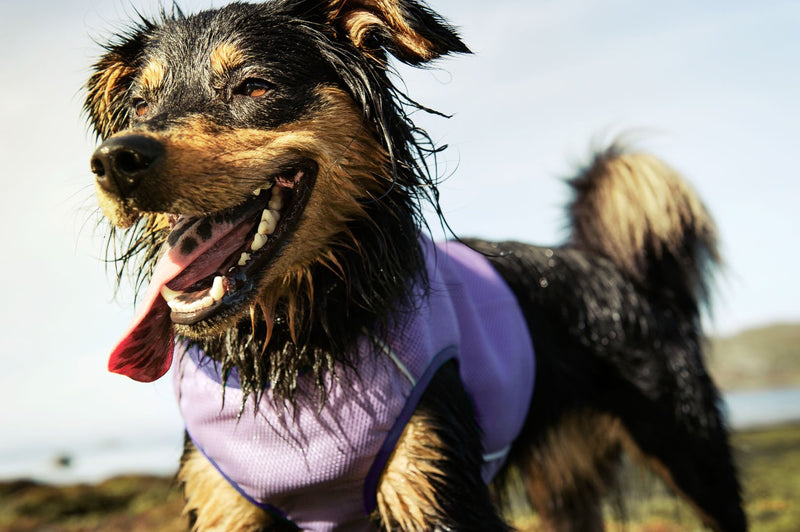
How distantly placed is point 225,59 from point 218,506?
1.65m

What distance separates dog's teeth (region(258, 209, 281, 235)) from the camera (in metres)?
2.45

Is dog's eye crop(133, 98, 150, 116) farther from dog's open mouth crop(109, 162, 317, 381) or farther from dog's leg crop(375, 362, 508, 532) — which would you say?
dog's leg crop(375, 362, 508, 532)

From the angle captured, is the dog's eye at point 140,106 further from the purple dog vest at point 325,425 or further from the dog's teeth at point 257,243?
the purple dog vest at point 325,425

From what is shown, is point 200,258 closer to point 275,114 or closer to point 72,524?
point 275,114

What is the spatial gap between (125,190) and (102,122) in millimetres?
1147

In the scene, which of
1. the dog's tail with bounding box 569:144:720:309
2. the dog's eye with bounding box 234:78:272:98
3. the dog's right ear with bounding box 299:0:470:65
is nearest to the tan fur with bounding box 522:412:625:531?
the dog's tail with bounding box 569:144:720:309

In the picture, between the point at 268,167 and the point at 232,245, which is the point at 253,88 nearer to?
the point at 268,167

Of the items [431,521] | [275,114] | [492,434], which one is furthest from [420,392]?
[275,114]

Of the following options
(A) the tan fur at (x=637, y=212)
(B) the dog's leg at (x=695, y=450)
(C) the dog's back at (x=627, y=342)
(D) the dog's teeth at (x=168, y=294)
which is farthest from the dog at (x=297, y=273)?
(A) the tan fur at (x=637, y=212)

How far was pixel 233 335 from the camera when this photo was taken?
269cm

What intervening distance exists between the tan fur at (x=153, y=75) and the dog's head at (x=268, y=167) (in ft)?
0.03

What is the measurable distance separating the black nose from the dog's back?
6.73 ft

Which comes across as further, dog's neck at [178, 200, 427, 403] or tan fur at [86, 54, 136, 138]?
tan fur at [86, 54, 136, 138]

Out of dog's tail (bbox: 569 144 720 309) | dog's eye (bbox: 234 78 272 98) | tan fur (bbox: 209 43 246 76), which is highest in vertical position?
tan fur (bbox: 209 43 246 76)
